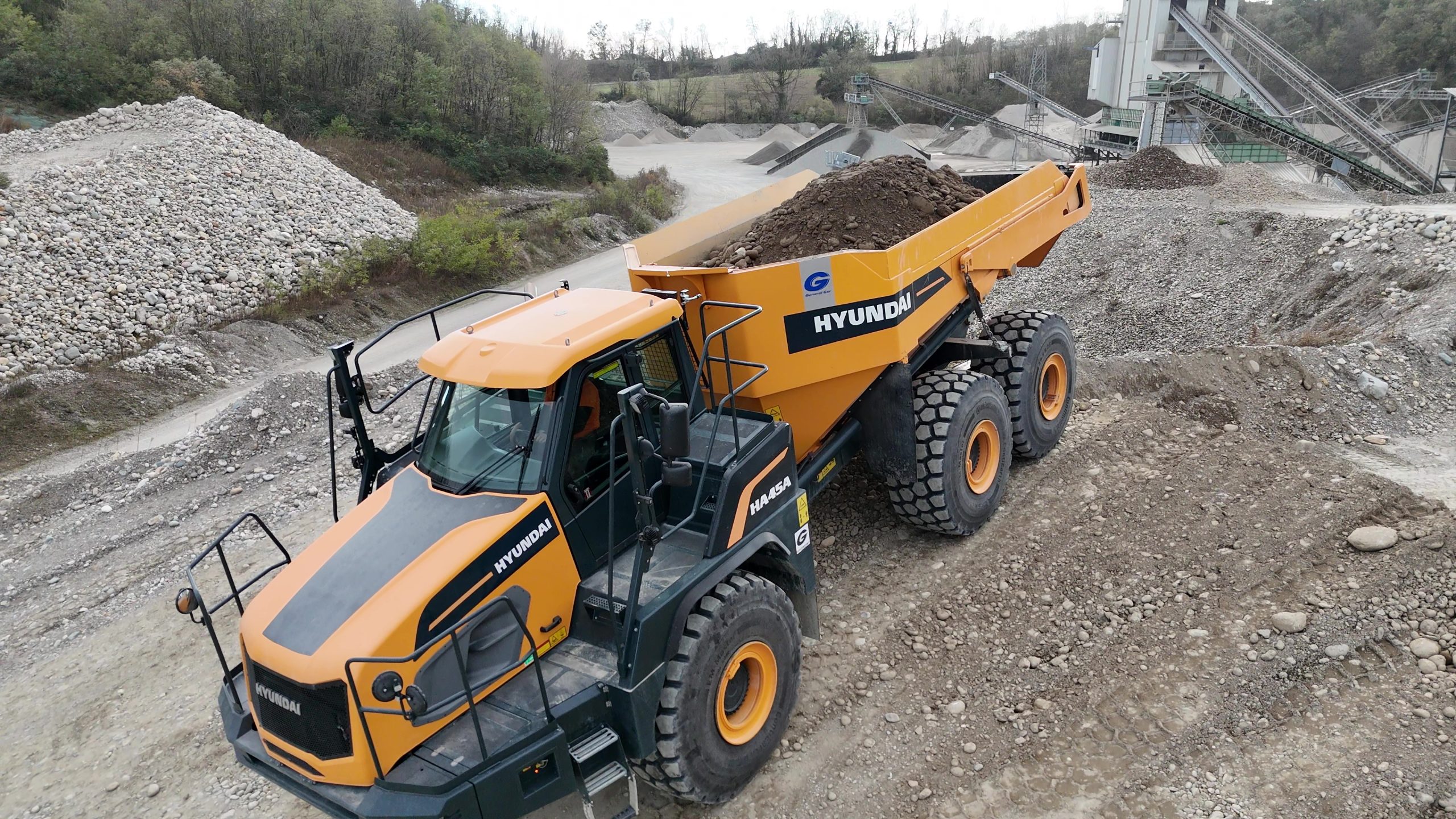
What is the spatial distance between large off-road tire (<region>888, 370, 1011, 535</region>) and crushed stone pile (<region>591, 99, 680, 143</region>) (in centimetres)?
5055

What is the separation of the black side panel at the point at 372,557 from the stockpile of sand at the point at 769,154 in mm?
42086

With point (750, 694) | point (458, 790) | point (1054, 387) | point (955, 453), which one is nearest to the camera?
point (458, 790)

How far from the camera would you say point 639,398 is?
3719 millimetres

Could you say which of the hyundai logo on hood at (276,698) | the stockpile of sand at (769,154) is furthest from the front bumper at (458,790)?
the stockpile of sand at (769,154)

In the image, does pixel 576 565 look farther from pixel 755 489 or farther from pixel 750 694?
pixel 750 694

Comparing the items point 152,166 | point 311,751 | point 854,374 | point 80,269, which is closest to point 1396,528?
point 854,374

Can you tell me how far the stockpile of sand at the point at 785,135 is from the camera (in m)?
51.9

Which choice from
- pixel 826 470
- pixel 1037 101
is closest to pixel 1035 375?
pixel 826 470

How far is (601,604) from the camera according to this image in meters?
4.10

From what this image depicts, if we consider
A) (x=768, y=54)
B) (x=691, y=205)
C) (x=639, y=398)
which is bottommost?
(x=691, y=205)

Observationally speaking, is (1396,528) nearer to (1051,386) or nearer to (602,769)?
(1051,386)

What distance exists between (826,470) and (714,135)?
2093 inches

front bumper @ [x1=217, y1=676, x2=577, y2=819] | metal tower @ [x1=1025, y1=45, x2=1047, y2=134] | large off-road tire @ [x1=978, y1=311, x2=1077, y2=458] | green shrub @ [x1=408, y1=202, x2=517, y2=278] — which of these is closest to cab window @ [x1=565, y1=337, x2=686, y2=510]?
front bumper @ [x1=217, y1=676, x2=577, y2=819]

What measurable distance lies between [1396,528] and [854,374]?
3.79m
